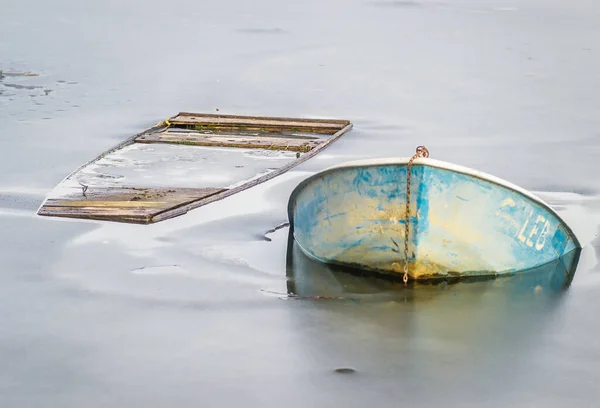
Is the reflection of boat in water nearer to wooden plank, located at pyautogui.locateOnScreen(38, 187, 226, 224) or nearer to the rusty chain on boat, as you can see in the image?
the rusty chain on boat

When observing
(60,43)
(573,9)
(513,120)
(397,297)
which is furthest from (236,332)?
(573,9)

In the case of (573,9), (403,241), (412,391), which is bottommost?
(412,391)

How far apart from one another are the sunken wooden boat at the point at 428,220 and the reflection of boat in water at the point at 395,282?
0.07 metres

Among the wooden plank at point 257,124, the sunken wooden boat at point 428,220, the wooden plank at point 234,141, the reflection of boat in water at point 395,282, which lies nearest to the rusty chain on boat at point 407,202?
the sunken wooden boat at point 428,220

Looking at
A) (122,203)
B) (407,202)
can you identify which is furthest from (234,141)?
(407,202)

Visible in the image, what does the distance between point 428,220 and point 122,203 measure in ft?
12.1

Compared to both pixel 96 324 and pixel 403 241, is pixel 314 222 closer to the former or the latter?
pixel 403 241

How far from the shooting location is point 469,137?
1672cm

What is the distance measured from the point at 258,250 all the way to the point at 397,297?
1822 millimetres

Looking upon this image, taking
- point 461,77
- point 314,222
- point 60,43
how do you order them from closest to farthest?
point 314,222, point 461,77, point 60,43

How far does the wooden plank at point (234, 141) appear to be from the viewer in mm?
14680

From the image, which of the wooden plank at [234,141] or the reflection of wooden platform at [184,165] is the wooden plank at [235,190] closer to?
the reflection of wooden platform at [184,165]

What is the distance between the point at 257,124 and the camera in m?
16.3

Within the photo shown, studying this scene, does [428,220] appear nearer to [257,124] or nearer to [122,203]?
[122,203]
